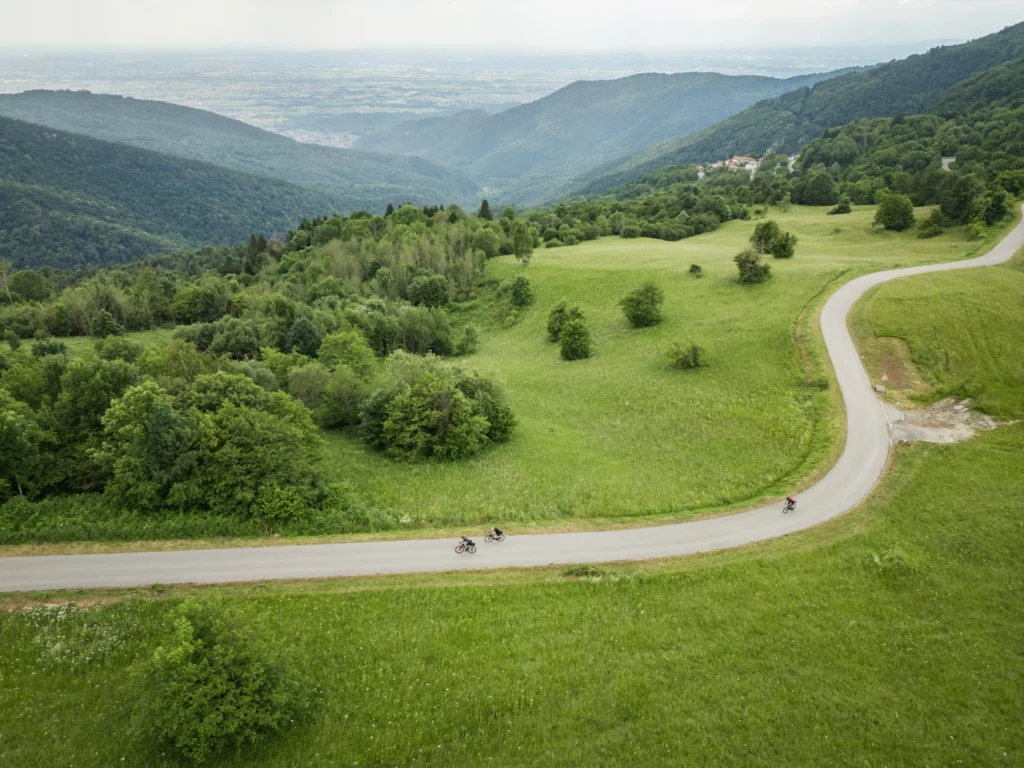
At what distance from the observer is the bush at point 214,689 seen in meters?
15.8

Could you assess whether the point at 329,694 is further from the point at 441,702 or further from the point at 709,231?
the point at 709,231

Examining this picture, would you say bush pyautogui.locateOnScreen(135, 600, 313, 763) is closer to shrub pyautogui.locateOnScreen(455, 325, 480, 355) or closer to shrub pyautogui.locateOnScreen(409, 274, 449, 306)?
shrub pyautogui.locateOnScreen(455, 325, 480, 355)

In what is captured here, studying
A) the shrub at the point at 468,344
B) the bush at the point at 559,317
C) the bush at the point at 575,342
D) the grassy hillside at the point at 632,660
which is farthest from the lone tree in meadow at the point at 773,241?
the grassy hillside at the point at 632,660

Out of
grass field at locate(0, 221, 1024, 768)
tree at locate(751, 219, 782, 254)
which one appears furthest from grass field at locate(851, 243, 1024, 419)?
tree at locate(751, 219, 782, 254)

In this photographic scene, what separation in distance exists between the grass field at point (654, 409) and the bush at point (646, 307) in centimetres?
167

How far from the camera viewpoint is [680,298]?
209 feet

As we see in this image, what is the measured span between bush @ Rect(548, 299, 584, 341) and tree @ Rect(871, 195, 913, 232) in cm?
4944

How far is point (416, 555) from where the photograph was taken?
25.3 meters

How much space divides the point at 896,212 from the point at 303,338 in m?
83.4

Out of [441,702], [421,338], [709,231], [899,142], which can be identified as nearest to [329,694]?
[441,702]

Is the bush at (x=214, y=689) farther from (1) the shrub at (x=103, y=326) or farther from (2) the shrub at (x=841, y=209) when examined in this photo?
(2) the shrub at (x=841, y=209)

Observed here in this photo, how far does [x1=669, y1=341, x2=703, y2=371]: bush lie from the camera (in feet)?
157

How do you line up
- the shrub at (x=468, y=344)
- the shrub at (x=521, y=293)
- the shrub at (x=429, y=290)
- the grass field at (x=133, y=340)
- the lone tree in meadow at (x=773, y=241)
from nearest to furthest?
1. the grass field at (x=133, y=340)
2. the lone tree in meadow at (x=773, y=241)
3. the shrub at (x=468, y=344)
4. the shrub at (x=521, y=293)
5. the shrub at (x=429, y=290)

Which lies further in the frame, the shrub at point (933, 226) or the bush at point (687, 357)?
the shrub at point (933, 226)
